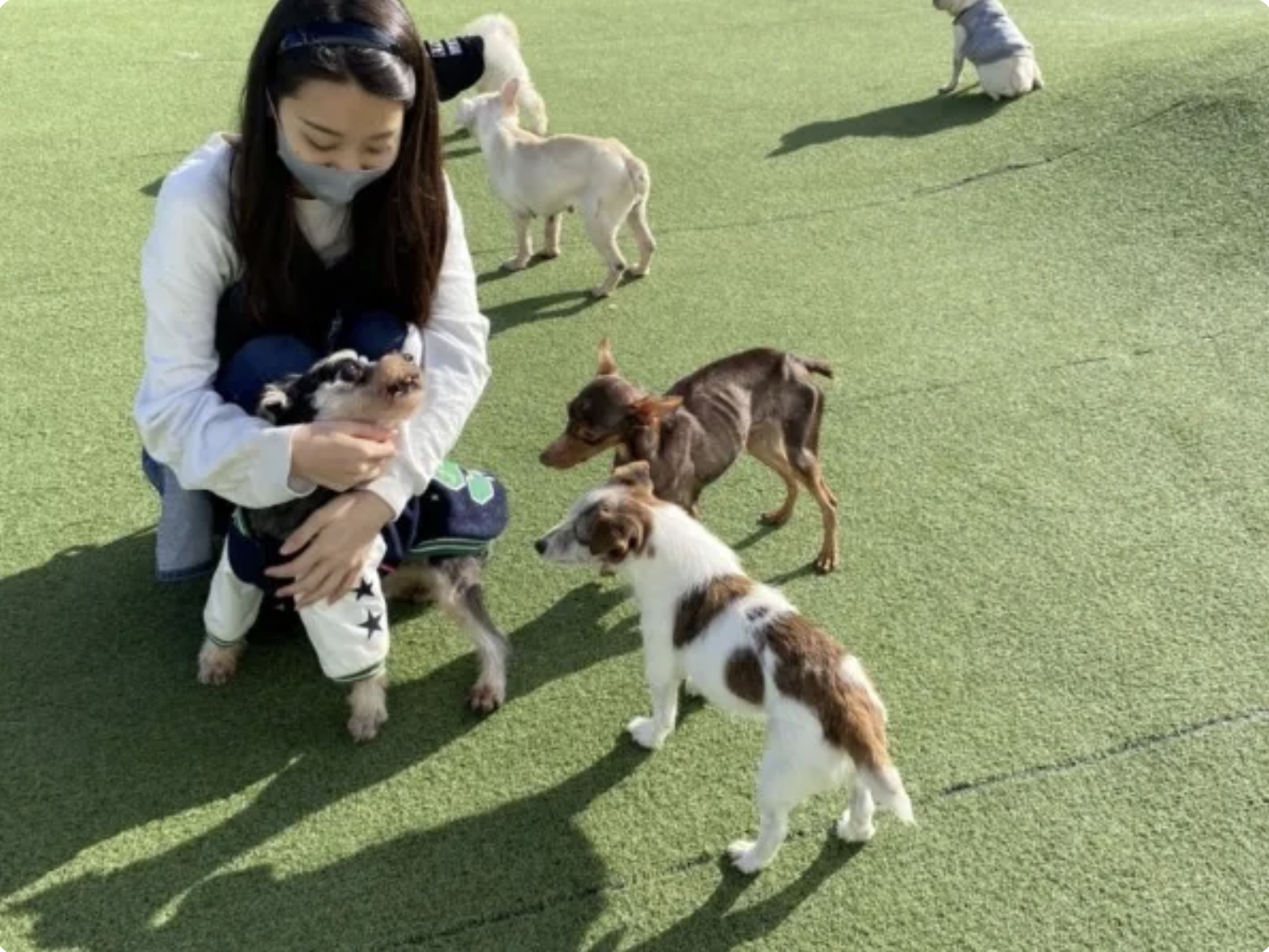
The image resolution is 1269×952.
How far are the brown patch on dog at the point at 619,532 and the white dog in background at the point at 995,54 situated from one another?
5.29 meters

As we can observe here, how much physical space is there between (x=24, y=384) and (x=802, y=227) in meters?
3.46

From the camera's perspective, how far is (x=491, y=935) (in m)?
2.23

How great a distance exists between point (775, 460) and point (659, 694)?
3.19 ft

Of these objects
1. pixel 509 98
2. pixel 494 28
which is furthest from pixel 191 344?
pixel 494 28

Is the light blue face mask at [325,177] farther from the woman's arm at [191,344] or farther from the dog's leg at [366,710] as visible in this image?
the dog's leg at [366,710]

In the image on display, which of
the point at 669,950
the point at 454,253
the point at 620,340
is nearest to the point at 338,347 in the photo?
the point at 454,253

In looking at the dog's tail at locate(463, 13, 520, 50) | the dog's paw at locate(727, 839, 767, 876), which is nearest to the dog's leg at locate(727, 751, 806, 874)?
the dog's paw at locate(727, 839, 767, 876)

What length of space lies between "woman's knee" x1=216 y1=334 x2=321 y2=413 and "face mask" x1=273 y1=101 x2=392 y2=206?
36 cm

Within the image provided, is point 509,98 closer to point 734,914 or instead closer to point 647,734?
point 647,734

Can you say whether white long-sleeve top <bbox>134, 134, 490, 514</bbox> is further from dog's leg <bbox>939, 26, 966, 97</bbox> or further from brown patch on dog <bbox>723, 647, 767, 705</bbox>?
dog's leg <bbox>939, 26, 966, 97</bbox>

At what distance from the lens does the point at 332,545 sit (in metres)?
2.36

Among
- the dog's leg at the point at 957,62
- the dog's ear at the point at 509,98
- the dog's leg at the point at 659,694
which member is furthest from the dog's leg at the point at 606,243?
the dog's leg at the point at 957,62

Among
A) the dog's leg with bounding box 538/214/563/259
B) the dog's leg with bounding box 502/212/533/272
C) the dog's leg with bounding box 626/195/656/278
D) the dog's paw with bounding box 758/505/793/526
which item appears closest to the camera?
the dog's paw with bounding box 758/505/793/526

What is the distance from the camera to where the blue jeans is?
8.16 ft
